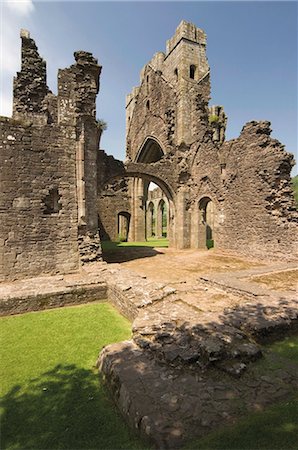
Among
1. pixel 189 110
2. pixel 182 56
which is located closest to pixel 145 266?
pixel 189 110

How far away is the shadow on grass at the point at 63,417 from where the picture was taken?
2414mm

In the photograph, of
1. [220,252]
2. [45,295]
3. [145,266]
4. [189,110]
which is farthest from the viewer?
[189,110]

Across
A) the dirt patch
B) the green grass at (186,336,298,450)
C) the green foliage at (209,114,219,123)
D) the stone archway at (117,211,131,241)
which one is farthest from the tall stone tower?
the green grass at (186,336,298,450)

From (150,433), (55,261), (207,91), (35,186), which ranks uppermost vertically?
(207,91)

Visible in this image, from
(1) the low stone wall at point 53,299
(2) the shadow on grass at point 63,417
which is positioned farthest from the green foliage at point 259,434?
(1) the low stone wall at point 53,299

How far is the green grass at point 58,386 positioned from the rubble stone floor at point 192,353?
0.80 ft

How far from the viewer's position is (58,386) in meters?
3.29

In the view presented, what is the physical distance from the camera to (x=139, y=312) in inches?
193

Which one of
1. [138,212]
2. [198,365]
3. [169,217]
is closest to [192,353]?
[198,365]

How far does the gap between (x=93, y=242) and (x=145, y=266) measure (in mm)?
2314

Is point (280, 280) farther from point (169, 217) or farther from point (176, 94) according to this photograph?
point (176, 94)

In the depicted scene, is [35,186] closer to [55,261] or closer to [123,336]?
[55,261]

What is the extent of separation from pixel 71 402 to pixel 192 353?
59.9 inches

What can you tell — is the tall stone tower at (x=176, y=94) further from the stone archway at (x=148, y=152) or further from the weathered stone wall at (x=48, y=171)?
the weathered stone wall at (x=48, y=171)
